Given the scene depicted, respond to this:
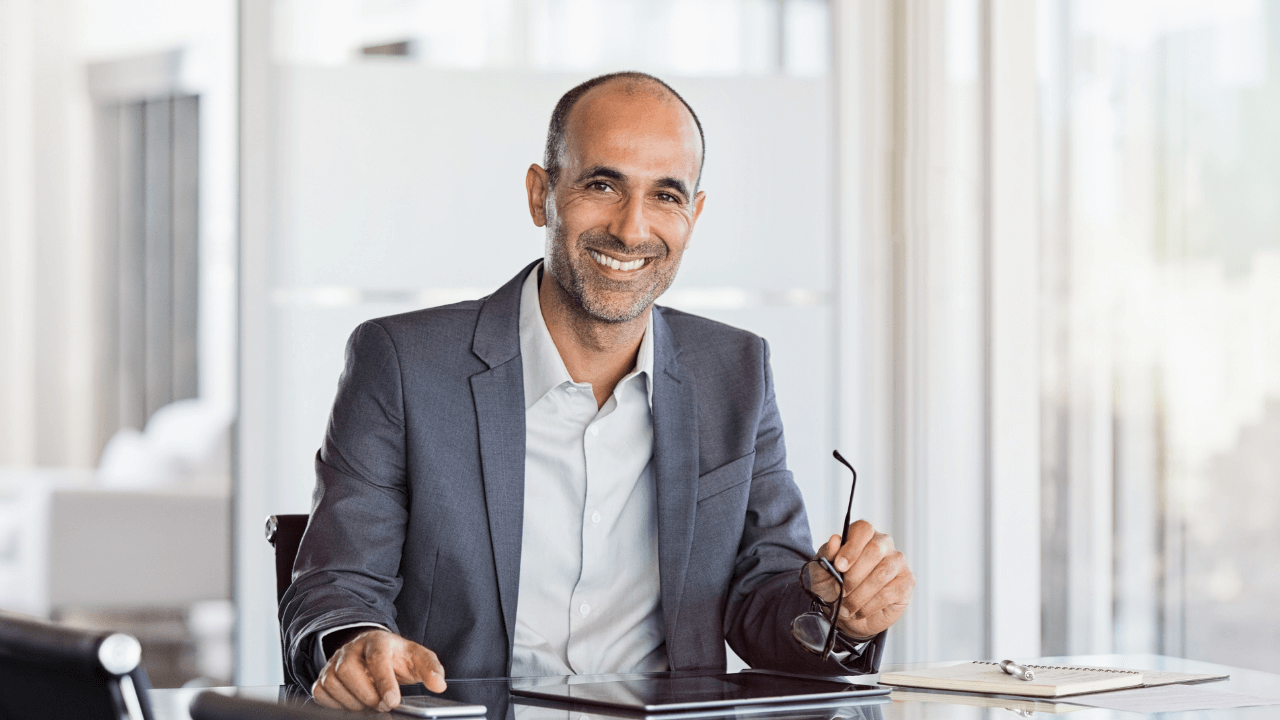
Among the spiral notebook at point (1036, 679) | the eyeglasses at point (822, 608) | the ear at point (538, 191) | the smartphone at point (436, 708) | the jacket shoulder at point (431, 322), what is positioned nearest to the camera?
the smartphone at point (436, 708)

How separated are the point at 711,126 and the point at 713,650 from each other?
1915 mm

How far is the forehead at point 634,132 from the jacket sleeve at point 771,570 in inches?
13.1

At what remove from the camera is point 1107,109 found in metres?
3.52

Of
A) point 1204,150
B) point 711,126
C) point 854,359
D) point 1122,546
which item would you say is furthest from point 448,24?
point 1122,546

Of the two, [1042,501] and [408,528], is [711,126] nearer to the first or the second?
[1042,501]

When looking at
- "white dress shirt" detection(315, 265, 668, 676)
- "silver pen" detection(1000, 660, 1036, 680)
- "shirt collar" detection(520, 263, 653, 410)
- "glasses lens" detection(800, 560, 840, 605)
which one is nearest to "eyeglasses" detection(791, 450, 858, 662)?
"glasses lens" detection(800, 560, 840, 605)

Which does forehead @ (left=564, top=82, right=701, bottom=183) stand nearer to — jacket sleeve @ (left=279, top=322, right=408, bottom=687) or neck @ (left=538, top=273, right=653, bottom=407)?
neck @ (left=538, top=273, right=653, bottom=407)

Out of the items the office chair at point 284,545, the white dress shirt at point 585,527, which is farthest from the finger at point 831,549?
the office chair at point 284,545

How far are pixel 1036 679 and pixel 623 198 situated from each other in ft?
2.81

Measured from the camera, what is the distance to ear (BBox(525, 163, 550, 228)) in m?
2.02

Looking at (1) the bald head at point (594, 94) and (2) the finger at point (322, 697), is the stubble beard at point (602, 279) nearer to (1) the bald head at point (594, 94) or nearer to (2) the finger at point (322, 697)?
(1) the bald head at point (594, 94)

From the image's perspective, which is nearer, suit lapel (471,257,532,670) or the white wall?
suit lapel (471,257,532,670)

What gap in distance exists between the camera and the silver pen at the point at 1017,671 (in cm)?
143

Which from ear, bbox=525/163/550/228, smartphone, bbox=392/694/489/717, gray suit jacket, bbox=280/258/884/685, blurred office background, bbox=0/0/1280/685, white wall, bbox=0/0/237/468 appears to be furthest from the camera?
white wall, bbox=0/0/237/468
